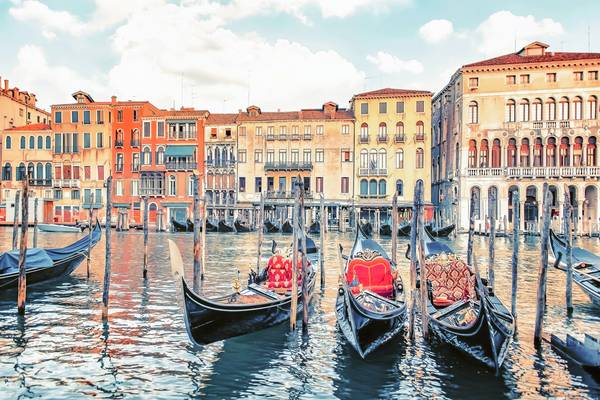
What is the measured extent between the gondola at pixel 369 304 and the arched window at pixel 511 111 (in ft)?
80.7

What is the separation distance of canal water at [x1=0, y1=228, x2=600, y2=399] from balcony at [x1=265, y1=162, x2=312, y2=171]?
2650 centimetres

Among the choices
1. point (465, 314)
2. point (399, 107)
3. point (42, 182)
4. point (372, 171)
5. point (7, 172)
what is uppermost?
point (399, 107)

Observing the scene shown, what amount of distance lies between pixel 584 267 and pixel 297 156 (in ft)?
88.1

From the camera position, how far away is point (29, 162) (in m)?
38.6

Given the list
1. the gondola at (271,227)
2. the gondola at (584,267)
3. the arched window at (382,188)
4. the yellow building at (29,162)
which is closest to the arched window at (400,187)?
the arched window at (382,188)

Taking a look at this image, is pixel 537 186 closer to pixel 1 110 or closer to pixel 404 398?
pixel 404 398

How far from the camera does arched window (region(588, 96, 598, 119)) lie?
29.8 m

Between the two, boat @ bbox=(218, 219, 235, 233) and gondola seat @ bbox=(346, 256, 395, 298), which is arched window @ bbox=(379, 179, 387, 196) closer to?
boat @ bbox=(218, 219, 235, 233)

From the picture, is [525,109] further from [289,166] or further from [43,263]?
[43,263]

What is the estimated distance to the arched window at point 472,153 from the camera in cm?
3148

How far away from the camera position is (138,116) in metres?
37.8

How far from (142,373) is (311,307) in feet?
13.0

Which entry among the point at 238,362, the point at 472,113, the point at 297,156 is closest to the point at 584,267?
the point at 238,362

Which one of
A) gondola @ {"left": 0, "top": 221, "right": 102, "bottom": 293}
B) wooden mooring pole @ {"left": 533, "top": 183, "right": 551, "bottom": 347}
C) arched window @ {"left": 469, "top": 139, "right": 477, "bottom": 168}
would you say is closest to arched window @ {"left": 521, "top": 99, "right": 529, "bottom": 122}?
arched window @ {"left": 469, "top": 139, "right": 477, "bottom": 168}
